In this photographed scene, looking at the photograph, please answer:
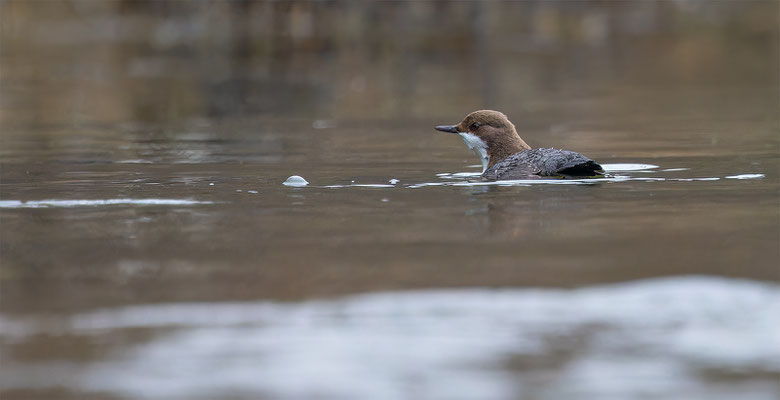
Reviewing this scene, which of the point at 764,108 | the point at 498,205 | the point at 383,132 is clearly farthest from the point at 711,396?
the point at 764,108

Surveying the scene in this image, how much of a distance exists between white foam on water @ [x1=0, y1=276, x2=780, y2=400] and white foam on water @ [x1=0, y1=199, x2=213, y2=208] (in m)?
3.09

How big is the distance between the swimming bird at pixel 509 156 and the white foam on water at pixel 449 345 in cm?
361

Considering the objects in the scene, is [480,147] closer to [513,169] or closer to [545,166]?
[513,169]

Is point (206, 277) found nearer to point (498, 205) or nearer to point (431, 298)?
point (431, 298)

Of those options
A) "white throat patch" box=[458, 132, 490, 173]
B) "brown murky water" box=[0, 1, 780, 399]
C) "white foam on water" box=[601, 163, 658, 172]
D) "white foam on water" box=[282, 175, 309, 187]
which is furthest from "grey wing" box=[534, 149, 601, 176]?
"white foam on water" box=[282, 175, 309, 187]

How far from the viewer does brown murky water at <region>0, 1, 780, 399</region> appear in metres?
4.50

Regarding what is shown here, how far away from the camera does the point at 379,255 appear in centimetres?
652

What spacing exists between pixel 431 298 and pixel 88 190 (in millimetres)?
4333

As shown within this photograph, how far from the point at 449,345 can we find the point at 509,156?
5.50m

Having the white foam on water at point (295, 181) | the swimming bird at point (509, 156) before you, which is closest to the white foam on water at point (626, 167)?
the swimming bird at point (509, 156)

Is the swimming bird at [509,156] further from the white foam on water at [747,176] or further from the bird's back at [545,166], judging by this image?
the white foam on water at [747,176]

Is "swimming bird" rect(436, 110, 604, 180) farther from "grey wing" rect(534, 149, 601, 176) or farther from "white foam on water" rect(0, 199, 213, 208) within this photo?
"white foam on water" rect(0, 199, 213, 208)

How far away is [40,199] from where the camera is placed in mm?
8703

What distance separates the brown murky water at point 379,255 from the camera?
177 inches
